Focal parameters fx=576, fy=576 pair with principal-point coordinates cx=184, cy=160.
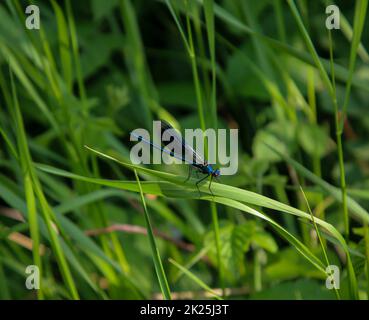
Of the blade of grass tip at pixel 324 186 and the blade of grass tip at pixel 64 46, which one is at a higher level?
the blade of grass tip at pixel 64 46

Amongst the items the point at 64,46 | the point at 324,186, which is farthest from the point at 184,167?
the point at 324,186

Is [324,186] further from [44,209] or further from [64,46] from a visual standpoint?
[64,46]

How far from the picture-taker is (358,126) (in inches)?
94.6

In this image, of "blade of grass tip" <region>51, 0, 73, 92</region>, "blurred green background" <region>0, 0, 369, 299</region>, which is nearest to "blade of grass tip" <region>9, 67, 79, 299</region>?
"blurred green background" <region>0, 0, 369, 299</region>

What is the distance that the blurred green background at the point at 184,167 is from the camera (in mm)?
1319

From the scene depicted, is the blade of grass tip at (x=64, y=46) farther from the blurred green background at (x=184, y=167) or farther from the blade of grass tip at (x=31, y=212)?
the blade of grass tip at (x=31, y=212)

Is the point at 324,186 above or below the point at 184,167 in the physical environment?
below

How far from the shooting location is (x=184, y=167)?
6.50 feet

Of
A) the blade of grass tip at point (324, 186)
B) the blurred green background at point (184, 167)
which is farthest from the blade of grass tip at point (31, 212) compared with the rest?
the blade of grass tip at point (324, 186)

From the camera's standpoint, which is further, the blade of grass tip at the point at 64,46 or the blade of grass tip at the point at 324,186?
the blade of grass tip at the point at 64,46

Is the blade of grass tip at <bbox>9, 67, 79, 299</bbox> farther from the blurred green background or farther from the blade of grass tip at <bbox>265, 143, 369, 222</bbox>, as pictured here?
the blade of grass tip at <bbox>265, 143, 369, 222</bbox>
